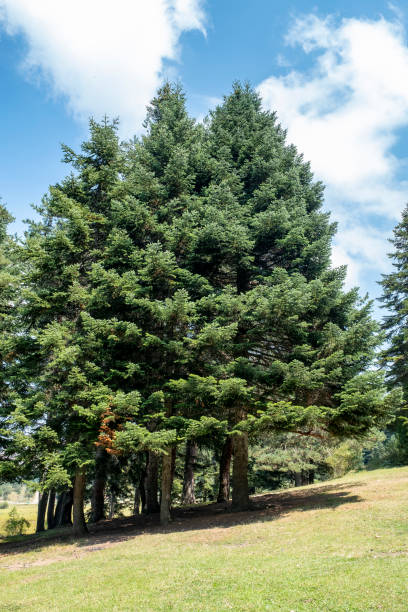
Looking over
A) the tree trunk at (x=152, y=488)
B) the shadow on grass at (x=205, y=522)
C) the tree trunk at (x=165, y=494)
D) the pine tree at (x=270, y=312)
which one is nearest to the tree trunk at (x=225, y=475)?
the tree trunk at (x=152, y=488)

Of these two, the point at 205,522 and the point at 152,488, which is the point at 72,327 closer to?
the point at 205,522

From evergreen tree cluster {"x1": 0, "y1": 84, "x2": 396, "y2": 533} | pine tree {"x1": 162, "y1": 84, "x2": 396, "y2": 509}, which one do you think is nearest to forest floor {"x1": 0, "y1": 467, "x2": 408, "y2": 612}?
evergreen tree cluster {"x1": 0, "y1": 84, "x2": 396, "y2": 533}

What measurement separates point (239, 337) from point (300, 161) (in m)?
12.3

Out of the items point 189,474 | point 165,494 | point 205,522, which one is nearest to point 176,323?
point 165,494

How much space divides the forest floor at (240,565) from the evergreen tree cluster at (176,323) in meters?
2.46

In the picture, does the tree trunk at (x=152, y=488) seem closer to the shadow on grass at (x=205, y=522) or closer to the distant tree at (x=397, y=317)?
the shadow on grass at (x=205, y=522)

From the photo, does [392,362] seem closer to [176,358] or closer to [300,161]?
[300,161]

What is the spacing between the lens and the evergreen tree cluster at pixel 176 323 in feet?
43.1

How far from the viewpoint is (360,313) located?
604 inches

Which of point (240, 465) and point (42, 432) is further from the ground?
point (42, 432)

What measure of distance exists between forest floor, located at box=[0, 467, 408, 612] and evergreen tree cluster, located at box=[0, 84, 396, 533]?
2.46 meters

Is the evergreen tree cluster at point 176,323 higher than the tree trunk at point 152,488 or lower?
higher

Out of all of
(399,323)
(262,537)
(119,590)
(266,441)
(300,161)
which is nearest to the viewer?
(119,590)

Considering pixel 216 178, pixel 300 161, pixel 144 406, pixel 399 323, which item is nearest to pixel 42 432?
pixel 144 406
